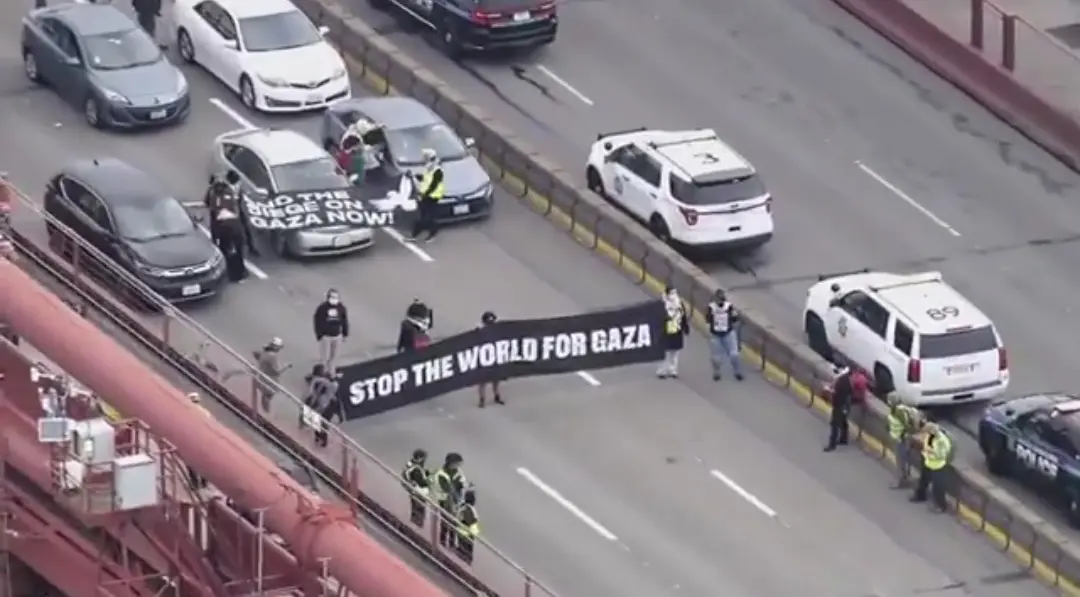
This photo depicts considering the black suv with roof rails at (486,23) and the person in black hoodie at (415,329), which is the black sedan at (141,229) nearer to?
the person in black hoodie at (415,329)

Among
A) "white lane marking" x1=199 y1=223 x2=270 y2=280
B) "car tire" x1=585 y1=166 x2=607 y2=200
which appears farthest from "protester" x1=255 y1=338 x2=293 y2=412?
"car tire" x1=585 y1=166 x2=607 y2=200

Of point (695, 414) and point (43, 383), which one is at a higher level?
point (43, 383)

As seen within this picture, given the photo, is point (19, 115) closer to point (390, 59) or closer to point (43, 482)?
point (390, 59)

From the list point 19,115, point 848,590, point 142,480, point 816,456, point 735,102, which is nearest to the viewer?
point 142,480

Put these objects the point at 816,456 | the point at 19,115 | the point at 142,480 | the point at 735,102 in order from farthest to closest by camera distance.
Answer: the point at 735,102, the point at 19,115, the point at 816,456, the point at 142,480

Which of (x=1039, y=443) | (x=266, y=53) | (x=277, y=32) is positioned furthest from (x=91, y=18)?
(x=1039, y=443)

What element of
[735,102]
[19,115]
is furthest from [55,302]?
[735,102]

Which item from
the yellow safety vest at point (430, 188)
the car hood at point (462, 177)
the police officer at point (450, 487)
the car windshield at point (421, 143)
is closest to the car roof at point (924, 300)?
the car hood at point (462, 177)
